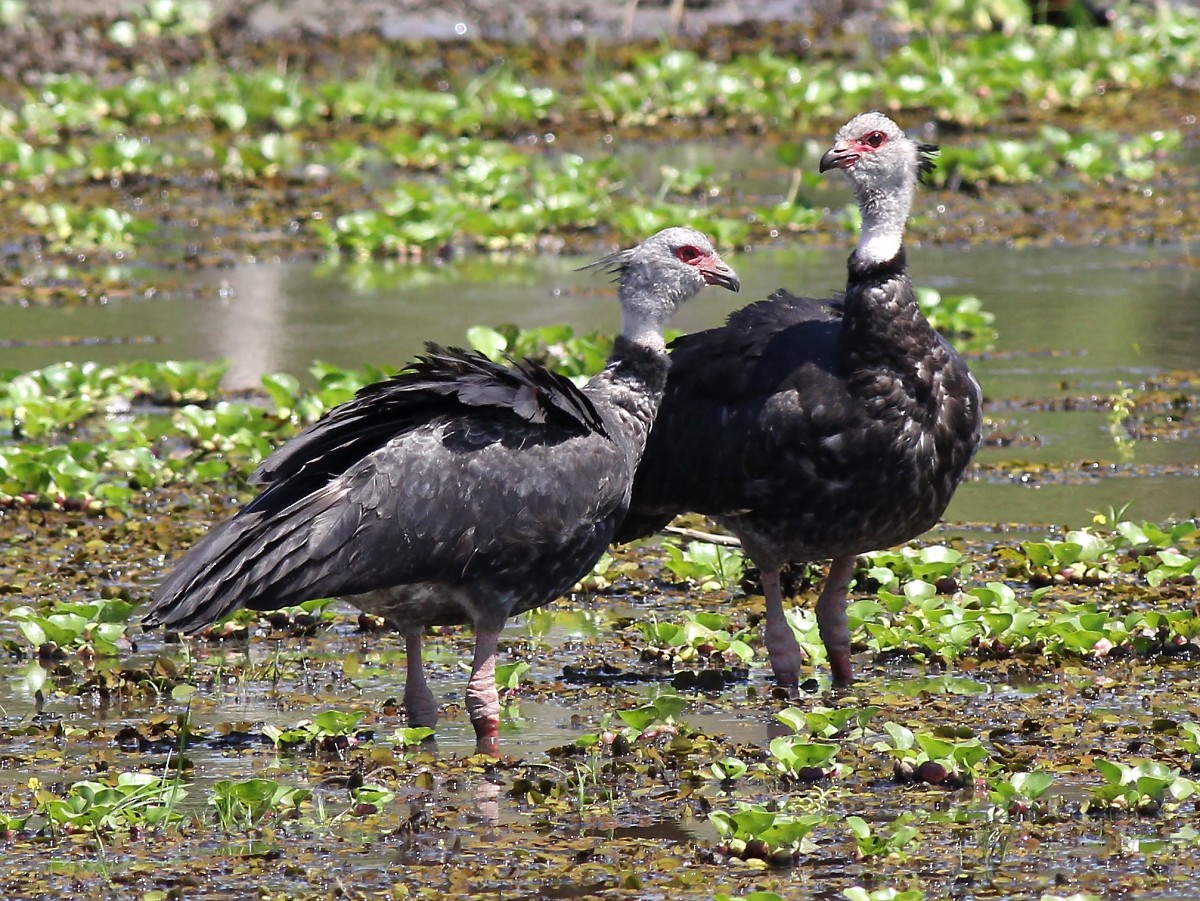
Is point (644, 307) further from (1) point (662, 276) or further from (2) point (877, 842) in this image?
(2) point (877, 842)

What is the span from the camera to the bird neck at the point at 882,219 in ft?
21.8

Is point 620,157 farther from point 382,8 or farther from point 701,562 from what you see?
point 701,562

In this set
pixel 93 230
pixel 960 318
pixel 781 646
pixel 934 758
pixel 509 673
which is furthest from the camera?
pixel 93 230

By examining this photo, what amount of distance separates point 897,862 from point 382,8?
58.5 ft

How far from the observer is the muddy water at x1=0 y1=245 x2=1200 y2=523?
368 inches

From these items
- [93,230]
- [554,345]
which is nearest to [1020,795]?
[554,345]

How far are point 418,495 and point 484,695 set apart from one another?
0.60 m

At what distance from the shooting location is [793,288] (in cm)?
1201

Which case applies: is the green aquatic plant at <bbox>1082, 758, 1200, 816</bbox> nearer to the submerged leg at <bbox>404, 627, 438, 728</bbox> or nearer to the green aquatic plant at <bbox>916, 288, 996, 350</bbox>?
the submerged leg at <bbox>404, 627, 438, 728</bbox>

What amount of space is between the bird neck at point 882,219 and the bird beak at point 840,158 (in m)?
0.09

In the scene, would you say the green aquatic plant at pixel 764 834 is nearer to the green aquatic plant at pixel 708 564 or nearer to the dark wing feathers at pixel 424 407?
the dark wing feathers at pixel 424 407

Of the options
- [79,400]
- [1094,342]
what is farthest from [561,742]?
[1094,342]

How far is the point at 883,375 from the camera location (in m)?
6.53

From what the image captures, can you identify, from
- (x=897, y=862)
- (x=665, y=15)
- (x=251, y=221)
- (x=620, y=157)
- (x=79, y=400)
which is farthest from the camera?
(x=665, y=15)
